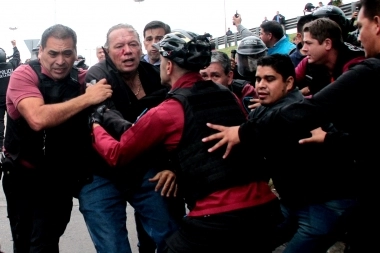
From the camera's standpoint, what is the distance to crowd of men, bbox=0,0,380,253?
2246mm

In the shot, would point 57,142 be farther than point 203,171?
Yes

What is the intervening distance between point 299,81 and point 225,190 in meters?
1.85

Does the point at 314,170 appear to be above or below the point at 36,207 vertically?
above

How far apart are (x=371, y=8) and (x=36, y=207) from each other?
239 cm

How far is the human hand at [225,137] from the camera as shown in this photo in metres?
2.34

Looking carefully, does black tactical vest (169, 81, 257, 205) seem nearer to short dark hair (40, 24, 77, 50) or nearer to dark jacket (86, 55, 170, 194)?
dark jacket (86, 55, 170, 194)

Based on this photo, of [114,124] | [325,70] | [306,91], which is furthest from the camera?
[306,91]

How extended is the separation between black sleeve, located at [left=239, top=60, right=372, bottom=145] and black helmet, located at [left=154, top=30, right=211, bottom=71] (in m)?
0.45

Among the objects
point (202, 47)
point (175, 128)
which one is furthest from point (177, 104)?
point (202, 47)

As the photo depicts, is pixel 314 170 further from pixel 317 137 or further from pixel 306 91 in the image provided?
pixel 306 91

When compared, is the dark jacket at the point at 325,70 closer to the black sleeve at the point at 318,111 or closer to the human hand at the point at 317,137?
the human hand at the point at 317,137

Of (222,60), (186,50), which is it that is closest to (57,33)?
(186,50)

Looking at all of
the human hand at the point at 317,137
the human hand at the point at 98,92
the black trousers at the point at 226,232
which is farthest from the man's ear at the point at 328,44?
the human hand at the point at 98,92

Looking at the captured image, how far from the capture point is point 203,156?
238 cm
